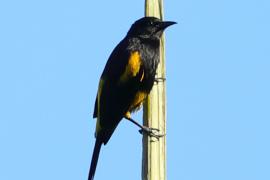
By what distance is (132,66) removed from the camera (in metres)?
4.93

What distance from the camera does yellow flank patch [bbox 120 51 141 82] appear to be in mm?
4930

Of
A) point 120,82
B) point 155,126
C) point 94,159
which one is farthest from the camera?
point 120,82

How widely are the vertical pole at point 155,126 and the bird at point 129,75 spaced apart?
2.75 ft

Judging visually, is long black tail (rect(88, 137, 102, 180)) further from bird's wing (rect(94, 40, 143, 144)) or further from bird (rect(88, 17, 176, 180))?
bird's wing (rect(94, 40, 143, 144))

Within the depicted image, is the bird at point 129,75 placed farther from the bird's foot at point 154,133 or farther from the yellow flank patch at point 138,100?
the bird's foot at point 154,133

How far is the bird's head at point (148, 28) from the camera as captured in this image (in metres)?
4.80

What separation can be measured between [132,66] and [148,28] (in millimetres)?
345

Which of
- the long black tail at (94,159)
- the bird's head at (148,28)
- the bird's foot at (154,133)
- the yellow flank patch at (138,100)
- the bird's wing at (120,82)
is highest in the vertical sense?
the bird's head at (148,28)

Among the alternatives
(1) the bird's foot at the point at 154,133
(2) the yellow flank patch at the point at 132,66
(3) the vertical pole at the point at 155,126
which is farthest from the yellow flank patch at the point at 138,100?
(1) the bird's foot at the point at 154,133

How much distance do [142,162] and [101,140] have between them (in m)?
1.28

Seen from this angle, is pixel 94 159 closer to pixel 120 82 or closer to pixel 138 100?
pixel 138 100

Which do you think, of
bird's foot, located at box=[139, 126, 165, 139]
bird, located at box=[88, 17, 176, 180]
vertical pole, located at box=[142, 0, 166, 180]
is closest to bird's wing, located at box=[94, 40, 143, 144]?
bird, located at box=[88, 17, 176, 180]

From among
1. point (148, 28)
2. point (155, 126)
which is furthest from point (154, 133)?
point (148, 28)

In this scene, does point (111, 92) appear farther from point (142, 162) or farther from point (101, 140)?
point (142, 162)
